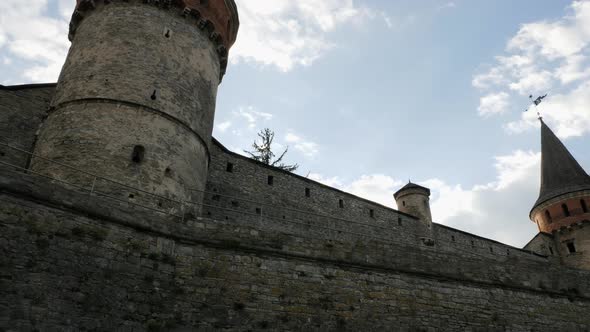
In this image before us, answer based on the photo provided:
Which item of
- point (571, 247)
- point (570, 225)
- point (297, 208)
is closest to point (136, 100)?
point (297, 208)

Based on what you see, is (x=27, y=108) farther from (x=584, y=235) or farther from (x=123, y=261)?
(x=584, y=235)

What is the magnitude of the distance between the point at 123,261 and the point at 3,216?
2.30m

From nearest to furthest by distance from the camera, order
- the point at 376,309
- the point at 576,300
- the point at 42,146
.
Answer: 1. the point at 376,309
2. the point at 42,146
3. the point at 576,300

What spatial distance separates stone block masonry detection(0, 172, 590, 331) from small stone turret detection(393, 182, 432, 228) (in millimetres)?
12844

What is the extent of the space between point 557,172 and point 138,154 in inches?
1247

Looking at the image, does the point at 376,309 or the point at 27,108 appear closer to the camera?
the point at 376,309

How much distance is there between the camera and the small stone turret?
2641cm

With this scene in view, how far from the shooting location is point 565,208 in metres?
31.0

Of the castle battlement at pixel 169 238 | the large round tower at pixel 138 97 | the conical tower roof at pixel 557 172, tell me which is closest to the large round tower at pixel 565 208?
the conical tower roof at pixel 557 172

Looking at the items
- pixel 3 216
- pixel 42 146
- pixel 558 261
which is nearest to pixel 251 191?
pixel 42 146

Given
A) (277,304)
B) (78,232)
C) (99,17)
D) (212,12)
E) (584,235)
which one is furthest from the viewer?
(584,235)

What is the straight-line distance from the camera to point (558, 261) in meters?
30.5

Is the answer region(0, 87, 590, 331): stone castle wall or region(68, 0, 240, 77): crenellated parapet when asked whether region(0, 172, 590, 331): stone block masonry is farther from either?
region(68, 0, 240, 77): crenellated parapet

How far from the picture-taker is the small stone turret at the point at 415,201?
86.6 ft
